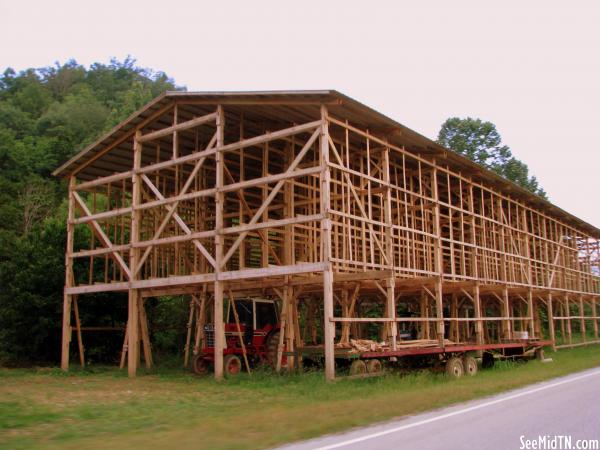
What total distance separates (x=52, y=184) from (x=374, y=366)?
130 feet

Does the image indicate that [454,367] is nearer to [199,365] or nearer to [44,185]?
[199,365]

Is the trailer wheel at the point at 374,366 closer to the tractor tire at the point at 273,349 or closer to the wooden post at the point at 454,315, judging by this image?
the tractor tire at the point at 273,349

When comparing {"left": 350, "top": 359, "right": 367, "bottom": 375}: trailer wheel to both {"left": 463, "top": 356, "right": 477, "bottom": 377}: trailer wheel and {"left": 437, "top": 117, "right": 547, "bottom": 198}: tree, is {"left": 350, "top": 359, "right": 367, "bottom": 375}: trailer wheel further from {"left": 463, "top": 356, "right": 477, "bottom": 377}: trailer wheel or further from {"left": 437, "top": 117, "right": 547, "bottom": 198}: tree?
{"left": 437, "top": 117, "right": 547, "bottom": 198}: tree

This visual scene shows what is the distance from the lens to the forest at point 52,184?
86.1 ft

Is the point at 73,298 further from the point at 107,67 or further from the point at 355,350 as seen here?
the point at 107,67

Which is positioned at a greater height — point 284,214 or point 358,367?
point 284,214

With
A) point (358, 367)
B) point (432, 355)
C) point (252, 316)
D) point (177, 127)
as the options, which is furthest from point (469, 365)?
point (177, 127)

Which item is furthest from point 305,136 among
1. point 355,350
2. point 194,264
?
point 355,350

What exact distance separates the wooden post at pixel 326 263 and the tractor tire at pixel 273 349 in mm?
4620

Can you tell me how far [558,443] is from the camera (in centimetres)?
760

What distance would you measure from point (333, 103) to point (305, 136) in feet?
15.2

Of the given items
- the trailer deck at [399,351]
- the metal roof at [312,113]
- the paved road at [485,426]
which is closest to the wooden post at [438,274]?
the trailer deck at [399,351]

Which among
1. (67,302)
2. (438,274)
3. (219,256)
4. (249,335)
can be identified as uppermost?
(219,256)

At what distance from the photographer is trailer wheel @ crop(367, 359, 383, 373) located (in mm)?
19575
